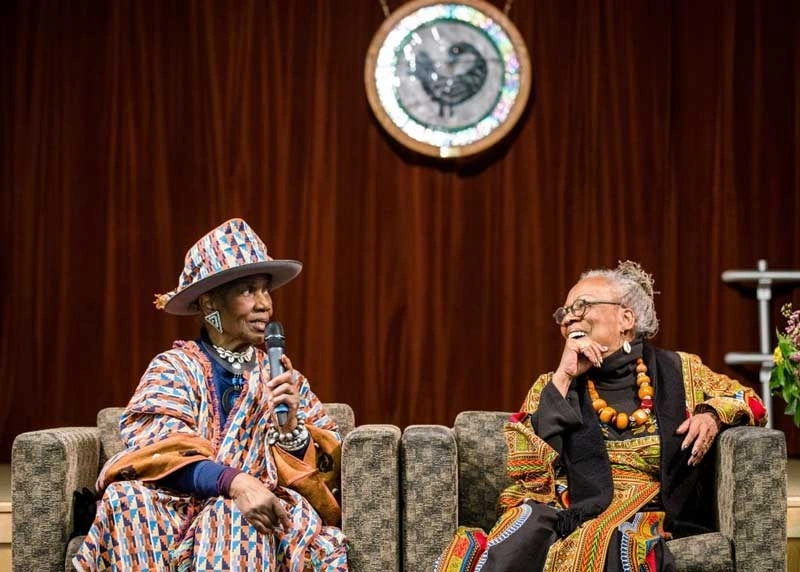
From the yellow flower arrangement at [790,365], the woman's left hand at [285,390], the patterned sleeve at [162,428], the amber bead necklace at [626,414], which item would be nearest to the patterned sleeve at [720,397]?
the amber bead necklace at [626,414]

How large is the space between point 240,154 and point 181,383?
1.82 m

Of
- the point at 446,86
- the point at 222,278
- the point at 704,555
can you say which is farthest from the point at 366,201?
the point at 704,555

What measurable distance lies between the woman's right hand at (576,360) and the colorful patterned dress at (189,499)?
2.46 feet

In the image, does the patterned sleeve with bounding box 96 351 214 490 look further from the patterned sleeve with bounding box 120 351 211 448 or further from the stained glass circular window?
the stained glass circular window

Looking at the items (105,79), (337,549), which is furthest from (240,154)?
(337,549)

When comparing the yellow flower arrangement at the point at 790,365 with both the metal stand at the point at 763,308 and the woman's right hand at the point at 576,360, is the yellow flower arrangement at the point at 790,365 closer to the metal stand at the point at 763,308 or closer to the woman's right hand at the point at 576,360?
the woman's right hand at the point at 576,360

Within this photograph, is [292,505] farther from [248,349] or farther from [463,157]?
[463,157]

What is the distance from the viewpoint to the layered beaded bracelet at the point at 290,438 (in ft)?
9.95

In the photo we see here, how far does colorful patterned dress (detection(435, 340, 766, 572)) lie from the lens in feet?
9.44

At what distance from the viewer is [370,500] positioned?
9.90 feet

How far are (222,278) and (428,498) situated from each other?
817 mm

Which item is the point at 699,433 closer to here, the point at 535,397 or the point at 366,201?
the point at 535,397

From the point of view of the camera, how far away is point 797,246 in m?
4.66

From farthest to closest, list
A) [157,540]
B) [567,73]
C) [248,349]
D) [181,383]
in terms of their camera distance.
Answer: [567,73], [248,349], [181,383], [157,540]
